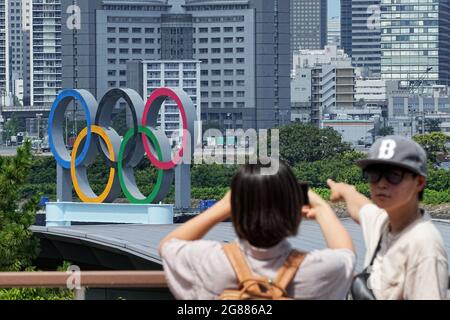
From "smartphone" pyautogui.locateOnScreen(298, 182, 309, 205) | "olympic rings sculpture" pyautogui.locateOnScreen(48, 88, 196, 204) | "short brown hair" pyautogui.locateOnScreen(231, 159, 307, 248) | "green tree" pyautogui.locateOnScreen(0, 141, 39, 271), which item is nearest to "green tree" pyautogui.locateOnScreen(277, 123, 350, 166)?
"olympic rings sculpture" pyautogui.locateOnScreen(48, 88, 196, 204)

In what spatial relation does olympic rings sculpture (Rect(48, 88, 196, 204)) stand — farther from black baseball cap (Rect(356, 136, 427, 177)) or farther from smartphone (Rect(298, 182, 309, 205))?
smartphone (Rect(298, 182, 309, 205))

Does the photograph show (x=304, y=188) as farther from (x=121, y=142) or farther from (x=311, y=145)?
(x=311, y=145)

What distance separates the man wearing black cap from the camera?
4.74 meters

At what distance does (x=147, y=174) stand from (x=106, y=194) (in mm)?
43913

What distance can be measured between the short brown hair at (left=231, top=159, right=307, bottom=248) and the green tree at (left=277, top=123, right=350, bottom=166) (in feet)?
373

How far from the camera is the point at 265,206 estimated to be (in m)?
4.57

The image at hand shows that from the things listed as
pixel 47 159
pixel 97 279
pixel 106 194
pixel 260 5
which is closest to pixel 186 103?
pixel 106 194

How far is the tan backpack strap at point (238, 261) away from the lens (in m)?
4.52

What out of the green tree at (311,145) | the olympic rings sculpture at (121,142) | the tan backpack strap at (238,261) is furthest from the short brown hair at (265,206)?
the green tree at (311,145)

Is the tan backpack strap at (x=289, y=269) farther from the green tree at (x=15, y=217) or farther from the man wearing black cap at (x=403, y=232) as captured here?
the green tree at (x=15, y=217)

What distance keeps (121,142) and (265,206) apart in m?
59.3

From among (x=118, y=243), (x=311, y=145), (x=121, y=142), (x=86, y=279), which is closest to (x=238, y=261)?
(x=86, y=279)

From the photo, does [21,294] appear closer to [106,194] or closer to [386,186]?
[386,186]

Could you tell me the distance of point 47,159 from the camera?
407 feet
